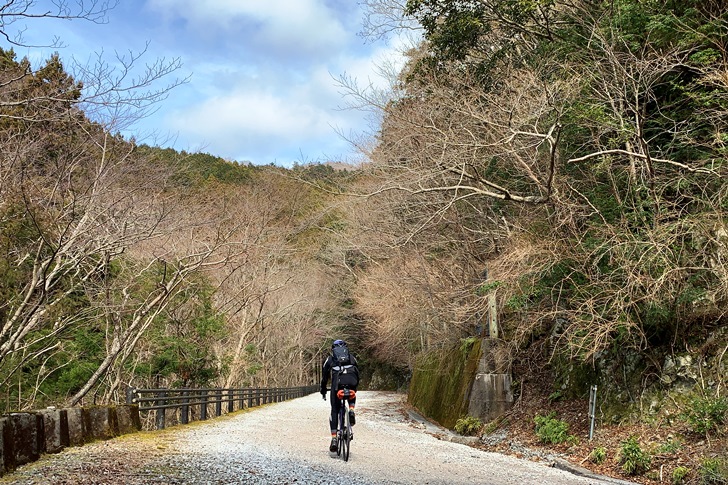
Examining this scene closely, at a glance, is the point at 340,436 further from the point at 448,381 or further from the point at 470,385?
the point at 448,381

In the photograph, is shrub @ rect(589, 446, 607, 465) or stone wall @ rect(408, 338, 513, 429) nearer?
shrub @ rect(589, 446, 607, 465)

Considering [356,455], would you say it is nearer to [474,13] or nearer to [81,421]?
[81,421]

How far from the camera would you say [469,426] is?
44.7 feet

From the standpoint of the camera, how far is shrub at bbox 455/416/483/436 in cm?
1355

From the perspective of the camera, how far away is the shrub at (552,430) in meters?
10.0

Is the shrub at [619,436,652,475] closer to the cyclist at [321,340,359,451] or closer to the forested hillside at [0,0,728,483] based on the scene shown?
the forested hillside at [0,0,728,483]

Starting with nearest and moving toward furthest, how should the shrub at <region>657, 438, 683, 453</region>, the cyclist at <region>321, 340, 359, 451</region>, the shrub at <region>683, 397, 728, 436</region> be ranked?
the shrub at <region>683, 397, 728, 436</region> → the shrub at <region>657, 438, 683, 453</region> → the cyclist at <region>321, 340, 359, 451</region>

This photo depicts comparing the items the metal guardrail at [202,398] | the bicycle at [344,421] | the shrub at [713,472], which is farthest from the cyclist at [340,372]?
the metal guardrail at [202,398]

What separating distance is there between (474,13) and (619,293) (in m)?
9.13

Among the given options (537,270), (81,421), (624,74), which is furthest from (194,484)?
(624,74)

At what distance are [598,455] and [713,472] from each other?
7.41 ft

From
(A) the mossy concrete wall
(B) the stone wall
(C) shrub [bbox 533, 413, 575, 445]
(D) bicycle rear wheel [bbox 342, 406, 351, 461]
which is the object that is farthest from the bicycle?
(A) the mossy concrete wall

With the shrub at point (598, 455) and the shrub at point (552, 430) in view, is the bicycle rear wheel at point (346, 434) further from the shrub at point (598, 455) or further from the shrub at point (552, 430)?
the shrub at point (552, 430)

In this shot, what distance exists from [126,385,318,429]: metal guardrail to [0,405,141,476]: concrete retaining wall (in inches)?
50.0
